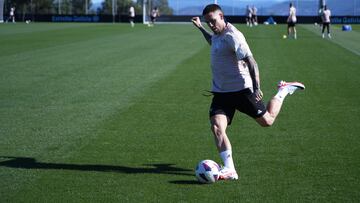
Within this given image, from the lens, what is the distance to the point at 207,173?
280 inches

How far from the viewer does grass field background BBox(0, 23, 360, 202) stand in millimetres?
6910

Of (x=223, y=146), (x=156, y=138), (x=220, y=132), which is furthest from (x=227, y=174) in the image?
(x=156, y=138)

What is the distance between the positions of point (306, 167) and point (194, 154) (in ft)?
5.15

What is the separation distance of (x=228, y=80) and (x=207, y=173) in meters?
1.15

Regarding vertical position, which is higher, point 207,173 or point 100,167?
point 207,173

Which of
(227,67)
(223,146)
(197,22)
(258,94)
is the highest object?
(197,22)

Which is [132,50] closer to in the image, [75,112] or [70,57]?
[70,57]

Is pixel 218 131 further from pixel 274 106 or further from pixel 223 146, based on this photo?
pixel 274 106

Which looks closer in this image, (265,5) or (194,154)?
(194,154)

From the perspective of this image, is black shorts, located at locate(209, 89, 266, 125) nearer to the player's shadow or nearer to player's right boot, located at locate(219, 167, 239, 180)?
player's right boot, located at locate(219, 167, 239, 180)

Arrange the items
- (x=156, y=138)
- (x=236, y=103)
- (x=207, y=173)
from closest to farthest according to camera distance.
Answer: (x=207, y=173)
(x=236, y=103)
(x=156, y=138)

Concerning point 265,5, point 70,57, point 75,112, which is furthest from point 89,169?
point 265,5

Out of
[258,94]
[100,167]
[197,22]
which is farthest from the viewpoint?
[197,22]

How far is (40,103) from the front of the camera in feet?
42.0
